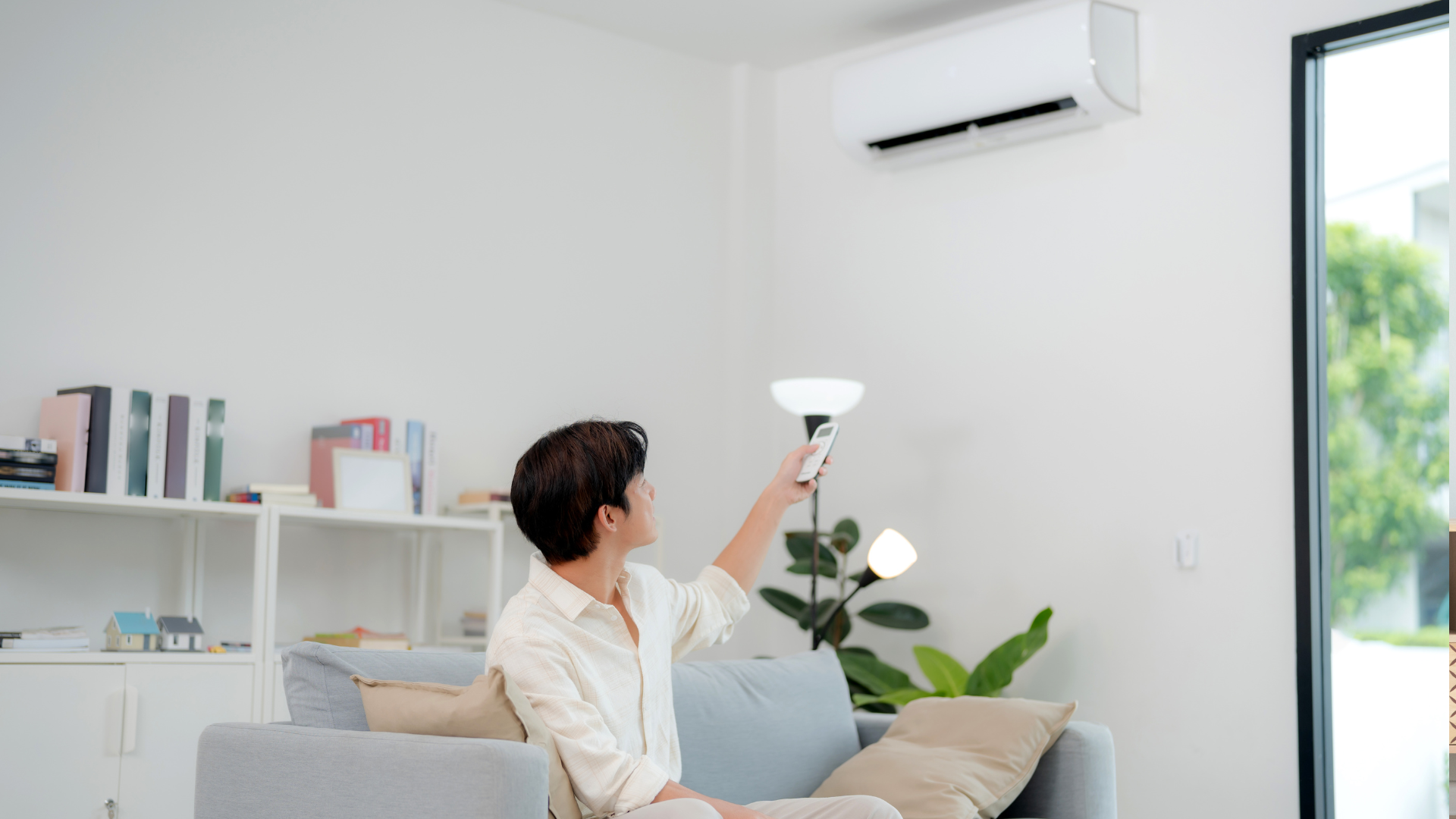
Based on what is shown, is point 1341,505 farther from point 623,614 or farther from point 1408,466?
point 623,614

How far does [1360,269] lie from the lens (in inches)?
136

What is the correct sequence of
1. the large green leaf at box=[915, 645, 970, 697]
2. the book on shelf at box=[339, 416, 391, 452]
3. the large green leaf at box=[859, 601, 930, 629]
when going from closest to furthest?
1. the book on shelf at box=[339, 416, 391, 452]
2. the large green leaf at box=[915, 645, 970, 697]
3. the large green leaf at box=[859, 601, 930, 629]

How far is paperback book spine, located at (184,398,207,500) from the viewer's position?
3.04 meters

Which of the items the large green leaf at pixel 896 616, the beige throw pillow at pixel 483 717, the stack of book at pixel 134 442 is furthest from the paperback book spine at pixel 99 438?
the large green leaf at pixel 896 616

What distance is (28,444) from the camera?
2.80 m

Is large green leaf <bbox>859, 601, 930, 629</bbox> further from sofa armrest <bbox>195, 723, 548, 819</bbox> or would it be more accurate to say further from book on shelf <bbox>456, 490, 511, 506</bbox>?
sofa armrest <bbox>195, 723, 548, 819</bbox>

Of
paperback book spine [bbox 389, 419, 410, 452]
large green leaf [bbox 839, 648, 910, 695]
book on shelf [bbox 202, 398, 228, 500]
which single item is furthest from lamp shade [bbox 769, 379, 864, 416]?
book on shelf [bbox 202, 398, 228, 500]

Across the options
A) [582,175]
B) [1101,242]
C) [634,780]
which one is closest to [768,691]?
[634,780]

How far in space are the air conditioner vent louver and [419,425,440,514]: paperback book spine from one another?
5.50 ft

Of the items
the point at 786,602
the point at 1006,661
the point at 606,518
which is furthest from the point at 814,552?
the point at 606,518

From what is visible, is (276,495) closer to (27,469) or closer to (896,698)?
(27,469)

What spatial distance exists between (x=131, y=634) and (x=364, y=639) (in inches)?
22.7

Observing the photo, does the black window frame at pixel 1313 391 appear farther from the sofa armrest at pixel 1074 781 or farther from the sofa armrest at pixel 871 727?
the sofa armrest at pixel 871 727

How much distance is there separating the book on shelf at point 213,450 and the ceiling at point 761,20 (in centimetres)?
169
